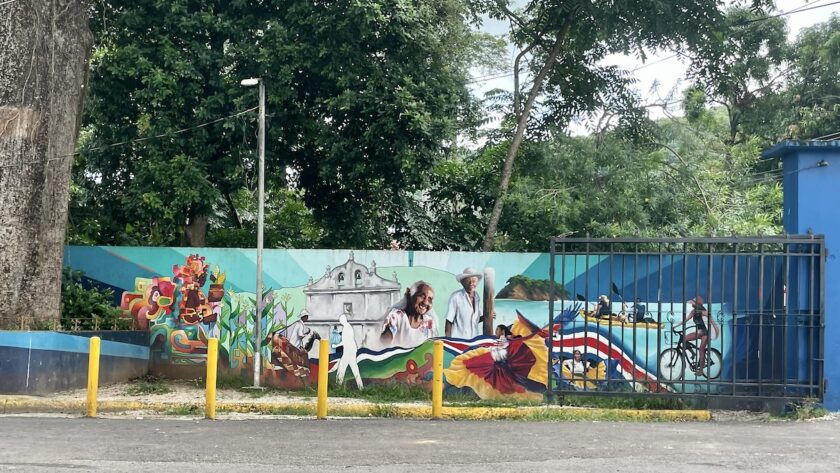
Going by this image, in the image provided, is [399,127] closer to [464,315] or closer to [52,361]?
[464,315]

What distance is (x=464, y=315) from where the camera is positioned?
12.5 meters

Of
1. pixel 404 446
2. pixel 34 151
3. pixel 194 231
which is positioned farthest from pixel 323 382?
pixel 194 231

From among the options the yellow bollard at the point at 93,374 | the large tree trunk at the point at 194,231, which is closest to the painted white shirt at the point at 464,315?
the yellow bollard at the point at 93,374

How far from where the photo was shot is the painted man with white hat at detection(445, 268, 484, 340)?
12430 millimetres

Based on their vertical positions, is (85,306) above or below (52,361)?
above

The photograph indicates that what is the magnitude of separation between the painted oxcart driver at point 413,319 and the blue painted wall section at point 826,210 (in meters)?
5.25

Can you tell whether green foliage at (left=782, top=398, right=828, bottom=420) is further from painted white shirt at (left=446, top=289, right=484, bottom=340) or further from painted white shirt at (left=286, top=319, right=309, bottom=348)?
painted white shirt at (left=286, top=319, right=309, bottom=348)

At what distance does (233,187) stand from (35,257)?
4.06m

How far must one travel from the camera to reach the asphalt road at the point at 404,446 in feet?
24.0

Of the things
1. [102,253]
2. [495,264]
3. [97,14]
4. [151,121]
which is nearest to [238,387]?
[102,253]

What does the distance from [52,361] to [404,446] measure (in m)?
6.14

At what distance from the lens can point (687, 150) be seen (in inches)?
632

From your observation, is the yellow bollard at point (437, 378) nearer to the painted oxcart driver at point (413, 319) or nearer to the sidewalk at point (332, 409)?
the sidewalk at point (332, 409)

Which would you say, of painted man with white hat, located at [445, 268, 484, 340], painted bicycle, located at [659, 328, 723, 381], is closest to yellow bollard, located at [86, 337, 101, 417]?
painted man with white hat, located at [445, 268, 484, 340]
